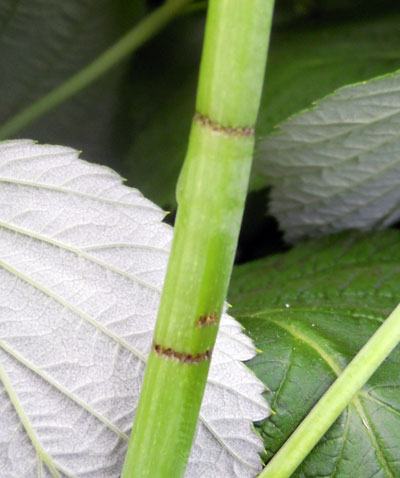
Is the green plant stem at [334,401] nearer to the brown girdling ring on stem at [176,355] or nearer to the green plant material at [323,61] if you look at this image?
the brown girdling ring on stem at [176,355]

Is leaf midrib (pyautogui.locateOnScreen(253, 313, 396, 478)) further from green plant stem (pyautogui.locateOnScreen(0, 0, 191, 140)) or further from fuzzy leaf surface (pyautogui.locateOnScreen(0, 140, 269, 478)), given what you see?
green plant stem (pyautogui.locateOnScreen(0, 0, 191, 140))

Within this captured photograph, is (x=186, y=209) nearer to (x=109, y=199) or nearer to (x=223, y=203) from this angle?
(x=223, y=203)

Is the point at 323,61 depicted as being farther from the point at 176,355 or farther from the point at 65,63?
the point at 176,355

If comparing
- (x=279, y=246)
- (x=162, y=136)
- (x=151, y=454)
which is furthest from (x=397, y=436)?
(x=162, y=136)

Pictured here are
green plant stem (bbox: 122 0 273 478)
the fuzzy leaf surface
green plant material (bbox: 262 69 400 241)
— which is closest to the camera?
green plant stem (bbox: 122 0 273 478)

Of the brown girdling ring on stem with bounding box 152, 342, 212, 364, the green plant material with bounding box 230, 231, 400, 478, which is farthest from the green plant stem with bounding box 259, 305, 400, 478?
the brown girdling ring on stem with bounding box 152, 342, 212, 364

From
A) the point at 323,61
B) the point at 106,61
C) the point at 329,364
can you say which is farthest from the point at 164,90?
the point at 329,364
